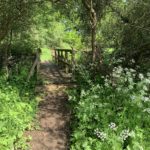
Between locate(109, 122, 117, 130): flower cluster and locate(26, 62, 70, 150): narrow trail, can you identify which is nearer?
locate(109, 122, 117, 130): flower cluster

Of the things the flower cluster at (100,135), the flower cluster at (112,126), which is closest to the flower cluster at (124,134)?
the flower cluster at (112,126)

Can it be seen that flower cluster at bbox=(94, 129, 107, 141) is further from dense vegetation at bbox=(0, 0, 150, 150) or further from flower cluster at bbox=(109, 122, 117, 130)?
flower cluster at bbox=(109, 122, 117, 130)

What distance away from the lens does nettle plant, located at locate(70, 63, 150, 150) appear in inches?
380

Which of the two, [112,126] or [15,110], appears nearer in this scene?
[112,126]

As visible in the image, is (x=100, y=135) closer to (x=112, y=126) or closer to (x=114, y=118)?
(x=112, y=126)

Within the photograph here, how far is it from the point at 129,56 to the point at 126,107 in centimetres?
507

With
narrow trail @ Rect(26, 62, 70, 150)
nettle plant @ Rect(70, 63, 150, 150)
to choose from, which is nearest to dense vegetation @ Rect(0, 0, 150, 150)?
nettle plant @ Rect(70, 63, 150, 150)

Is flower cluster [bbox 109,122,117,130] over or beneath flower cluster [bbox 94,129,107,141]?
over

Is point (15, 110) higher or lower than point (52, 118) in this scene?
higher

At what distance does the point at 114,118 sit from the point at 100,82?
3924 mm

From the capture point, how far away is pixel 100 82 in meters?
14.7

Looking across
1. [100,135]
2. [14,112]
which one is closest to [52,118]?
[14,112]

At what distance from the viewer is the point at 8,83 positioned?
14375 millimetres

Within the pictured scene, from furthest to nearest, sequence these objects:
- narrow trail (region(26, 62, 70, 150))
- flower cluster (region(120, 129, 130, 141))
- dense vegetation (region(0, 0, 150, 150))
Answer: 1. narrow trail (region(26, 62, 70, 150))
2. dense vegetation (region(0, 0, 150, 150))
3. flower cluster (region(120, 129, 130, 141))
